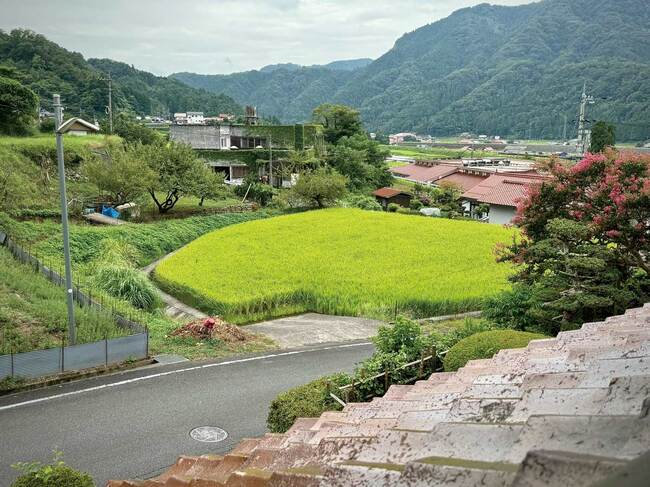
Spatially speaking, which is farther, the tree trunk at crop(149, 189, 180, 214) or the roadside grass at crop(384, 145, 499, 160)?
the roadside grass at crop(384, 145, 499, 160)

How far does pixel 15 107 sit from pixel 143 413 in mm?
34692

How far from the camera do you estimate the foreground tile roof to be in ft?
4.79

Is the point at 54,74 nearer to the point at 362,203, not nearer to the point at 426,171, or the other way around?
the point at 426,171

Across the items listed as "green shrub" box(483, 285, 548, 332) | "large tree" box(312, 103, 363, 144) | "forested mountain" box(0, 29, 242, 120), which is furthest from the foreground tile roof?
"forested mountain" box(0, 29, 242, 120)

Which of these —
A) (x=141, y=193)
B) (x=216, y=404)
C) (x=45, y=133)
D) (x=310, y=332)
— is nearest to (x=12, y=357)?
(x=216, y=404)

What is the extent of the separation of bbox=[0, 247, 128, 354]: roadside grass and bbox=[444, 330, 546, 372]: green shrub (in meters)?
8.32

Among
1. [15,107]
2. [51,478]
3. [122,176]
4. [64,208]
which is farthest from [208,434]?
[15,107]

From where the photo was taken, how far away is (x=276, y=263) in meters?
22.9

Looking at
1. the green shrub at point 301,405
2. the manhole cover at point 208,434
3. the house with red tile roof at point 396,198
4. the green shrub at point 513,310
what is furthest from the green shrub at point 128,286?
the house with red tile roof at point 396,198

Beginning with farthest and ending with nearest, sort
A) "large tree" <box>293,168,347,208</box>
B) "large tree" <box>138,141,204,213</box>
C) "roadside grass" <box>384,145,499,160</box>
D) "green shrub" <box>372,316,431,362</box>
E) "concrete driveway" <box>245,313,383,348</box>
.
→ "roadside grass" <box>384,145,499,160</box> < "large tree" <box>293,168,347,208</box> < "large tree" <box>138,141,204,213</box> < "concrete driveway" <box>245,313,383,348</box> < "green shrub" <box>372,316,431,362</box>

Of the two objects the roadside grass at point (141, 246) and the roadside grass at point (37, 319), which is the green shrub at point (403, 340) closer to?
the roadside grass at point (141, 246)

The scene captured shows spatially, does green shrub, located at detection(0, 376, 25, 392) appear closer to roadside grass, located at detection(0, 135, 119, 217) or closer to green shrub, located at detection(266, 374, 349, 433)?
green shrub, located at detection(266, 374, 349, 433)

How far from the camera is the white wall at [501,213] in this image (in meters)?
35.6

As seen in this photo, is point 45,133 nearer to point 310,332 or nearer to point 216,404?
point 310,332
